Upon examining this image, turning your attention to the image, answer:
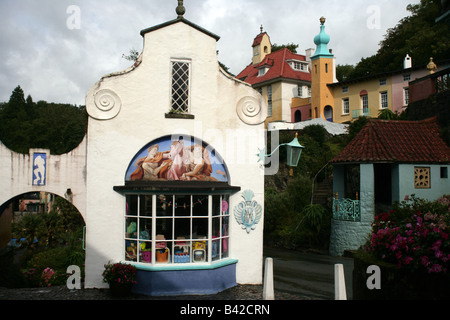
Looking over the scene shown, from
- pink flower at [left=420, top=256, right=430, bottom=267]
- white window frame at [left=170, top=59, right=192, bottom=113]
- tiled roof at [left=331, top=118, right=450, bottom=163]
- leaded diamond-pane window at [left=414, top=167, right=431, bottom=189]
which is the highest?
white window frame at [left=170, top=59, right=192, bottom=113]

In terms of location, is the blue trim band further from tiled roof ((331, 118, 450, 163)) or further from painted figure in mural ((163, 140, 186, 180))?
tiled roof ((331, 118, 450, 163))

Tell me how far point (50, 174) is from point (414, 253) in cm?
973

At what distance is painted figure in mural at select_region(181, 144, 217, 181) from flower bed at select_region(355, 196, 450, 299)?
4779 millimetres

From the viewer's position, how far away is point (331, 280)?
1380 centimetres

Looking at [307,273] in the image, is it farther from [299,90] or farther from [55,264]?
[299,90]

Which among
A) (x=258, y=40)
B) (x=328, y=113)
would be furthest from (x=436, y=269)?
(x=258, y=40)

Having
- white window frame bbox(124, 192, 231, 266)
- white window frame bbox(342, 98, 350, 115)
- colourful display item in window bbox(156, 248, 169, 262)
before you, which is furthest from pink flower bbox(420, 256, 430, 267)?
Answer: white window frame bbox(342, 98, 350, 115)

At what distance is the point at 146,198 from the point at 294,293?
4972 mm

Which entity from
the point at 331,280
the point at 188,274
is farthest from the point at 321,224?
the point at 188,274

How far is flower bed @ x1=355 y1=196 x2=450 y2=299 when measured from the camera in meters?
8.95

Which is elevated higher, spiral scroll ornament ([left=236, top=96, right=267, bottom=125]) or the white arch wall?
spiral scroll ornament ([left=236, top=96, right=267, bottom=125])

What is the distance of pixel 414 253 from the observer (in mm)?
9281

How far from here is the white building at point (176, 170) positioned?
1178cm
